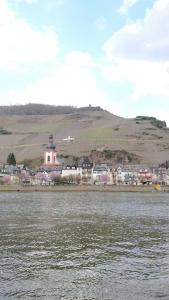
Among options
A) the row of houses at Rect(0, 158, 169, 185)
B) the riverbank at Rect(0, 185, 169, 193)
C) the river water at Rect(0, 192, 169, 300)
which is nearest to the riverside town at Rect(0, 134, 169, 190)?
the row of houses at Rect(0, 158, 169, 185)

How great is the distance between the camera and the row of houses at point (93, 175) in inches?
6462

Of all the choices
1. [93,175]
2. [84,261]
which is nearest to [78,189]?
[93,175]

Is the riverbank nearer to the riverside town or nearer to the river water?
the riverside town

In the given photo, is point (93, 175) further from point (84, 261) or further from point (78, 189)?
point (84, 261)

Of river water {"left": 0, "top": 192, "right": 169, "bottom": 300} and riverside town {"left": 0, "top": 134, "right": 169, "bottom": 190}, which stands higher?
riverside town {"left": 0, "top": 134, "right": 169, "bottom": 190}

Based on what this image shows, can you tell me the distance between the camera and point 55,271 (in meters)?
22.7

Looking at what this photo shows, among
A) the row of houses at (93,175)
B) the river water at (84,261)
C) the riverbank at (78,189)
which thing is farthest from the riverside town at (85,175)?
the river water at (84,261)

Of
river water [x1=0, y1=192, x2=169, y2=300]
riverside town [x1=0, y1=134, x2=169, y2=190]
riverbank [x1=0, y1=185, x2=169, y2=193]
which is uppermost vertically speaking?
riverside town [x1=0, y1=134, x2=169, y2=190]

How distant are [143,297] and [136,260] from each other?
22.9 feet

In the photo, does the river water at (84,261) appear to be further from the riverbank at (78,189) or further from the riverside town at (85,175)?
the riverside town at (85,175)

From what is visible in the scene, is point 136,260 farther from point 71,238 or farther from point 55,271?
point 71,238

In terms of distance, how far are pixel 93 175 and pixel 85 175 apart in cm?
289

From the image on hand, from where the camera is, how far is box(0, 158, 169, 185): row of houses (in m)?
164

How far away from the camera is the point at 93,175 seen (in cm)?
17238
